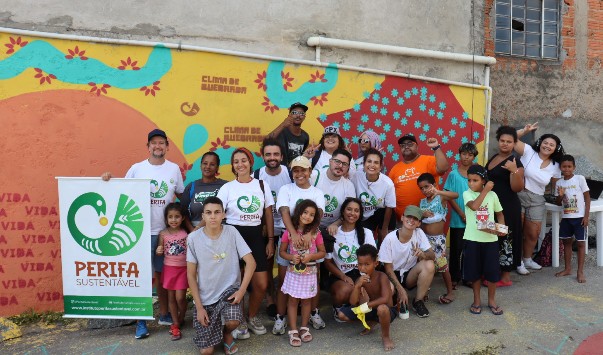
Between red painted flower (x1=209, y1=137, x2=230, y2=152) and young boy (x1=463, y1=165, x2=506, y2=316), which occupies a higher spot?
red painted flower (x1=209, y1=137, x2=230, y2=152)

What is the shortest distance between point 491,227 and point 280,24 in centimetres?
313

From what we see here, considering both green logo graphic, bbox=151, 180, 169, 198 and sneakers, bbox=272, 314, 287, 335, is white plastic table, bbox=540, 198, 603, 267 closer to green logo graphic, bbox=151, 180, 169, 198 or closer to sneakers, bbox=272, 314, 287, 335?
sneakers, bbox=272, 314, 287, 335

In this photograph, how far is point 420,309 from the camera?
464 centimetres

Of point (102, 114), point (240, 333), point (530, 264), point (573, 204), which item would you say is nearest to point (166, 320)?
point (240, 333)

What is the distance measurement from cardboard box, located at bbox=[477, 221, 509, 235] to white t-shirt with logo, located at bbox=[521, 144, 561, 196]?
1262 millimetres

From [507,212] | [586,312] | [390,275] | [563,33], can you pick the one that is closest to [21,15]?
[390,275]

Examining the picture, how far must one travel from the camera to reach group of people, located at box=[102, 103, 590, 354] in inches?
160

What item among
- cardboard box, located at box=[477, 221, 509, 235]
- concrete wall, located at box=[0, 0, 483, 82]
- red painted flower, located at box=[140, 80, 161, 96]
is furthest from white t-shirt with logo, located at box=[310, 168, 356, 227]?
red painted flower, located at box=[140, 80, 161, 96]

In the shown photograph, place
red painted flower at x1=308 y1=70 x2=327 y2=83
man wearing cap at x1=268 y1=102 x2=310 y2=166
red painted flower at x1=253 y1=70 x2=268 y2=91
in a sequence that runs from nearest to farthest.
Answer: man wearing cap at x1=268 y1=102 x2=310 y2=166 → red painted flower at x1=253 y1=70 x2=268 y2=91 → red painted flower at x1=308 y1=70 x2=327 y2=83

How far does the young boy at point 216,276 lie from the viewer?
3934mm

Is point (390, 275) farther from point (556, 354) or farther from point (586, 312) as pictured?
point (586, 312)

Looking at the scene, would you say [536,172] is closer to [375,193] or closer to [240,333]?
[375,193]

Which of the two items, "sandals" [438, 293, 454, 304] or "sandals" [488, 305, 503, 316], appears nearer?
"sandals" [488, 305, 503, 316]

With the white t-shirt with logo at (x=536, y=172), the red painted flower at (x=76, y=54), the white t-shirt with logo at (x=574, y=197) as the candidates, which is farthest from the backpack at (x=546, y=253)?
the red painted flower at (x=76, y=54)
